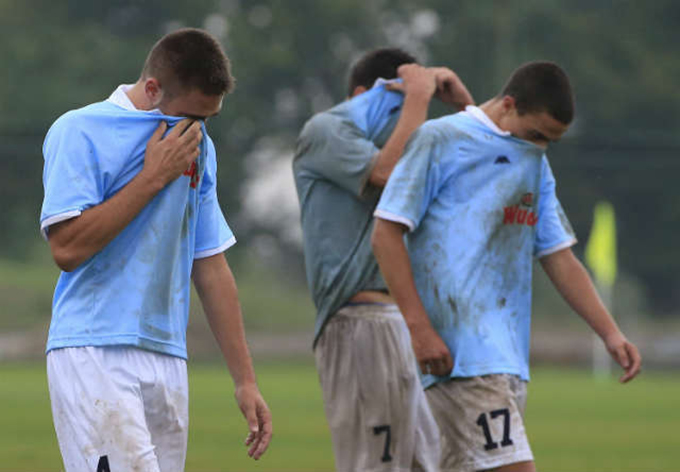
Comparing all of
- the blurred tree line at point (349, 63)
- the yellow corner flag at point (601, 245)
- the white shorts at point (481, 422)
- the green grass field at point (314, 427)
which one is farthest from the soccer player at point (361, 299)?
the blurred tree line at point (349, 63)

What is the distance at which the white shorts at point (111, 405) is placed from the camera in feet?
11.5

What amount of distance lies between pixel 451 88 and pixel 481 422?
1.42 meters

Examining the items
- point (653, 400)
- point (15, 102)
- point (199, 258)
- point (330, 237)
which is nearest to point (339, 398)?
point (330, 237)

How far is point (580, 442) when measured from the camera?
11.6 meters

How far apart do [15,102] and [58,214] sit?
28.2 metres

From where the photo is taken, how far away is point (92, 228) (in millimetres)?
3488

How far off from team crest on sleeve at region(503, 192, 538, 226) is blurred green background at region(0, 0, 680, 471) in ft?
40.5

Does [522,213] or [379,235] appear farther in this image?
[522,213]

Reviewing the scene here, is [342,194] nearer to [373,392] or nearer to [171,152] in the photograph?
[373,392]

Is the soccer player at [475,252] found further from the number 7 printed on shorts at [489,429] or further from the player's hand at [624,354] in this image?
the player's hand at [624,354]

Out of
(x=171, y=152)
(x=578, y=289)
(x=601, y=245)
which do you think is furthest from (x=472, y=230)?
(x=601, y=245)

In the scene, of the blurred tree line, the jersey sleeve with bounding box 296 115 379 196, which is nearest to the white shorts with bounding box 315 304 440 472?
the jersey sleeve with bounding box 296 115 379 196

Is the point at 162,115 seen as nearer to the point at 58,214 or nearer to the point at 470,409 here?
the point at 58,214

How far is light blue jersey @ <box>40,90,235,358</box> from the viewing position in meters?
3.52
